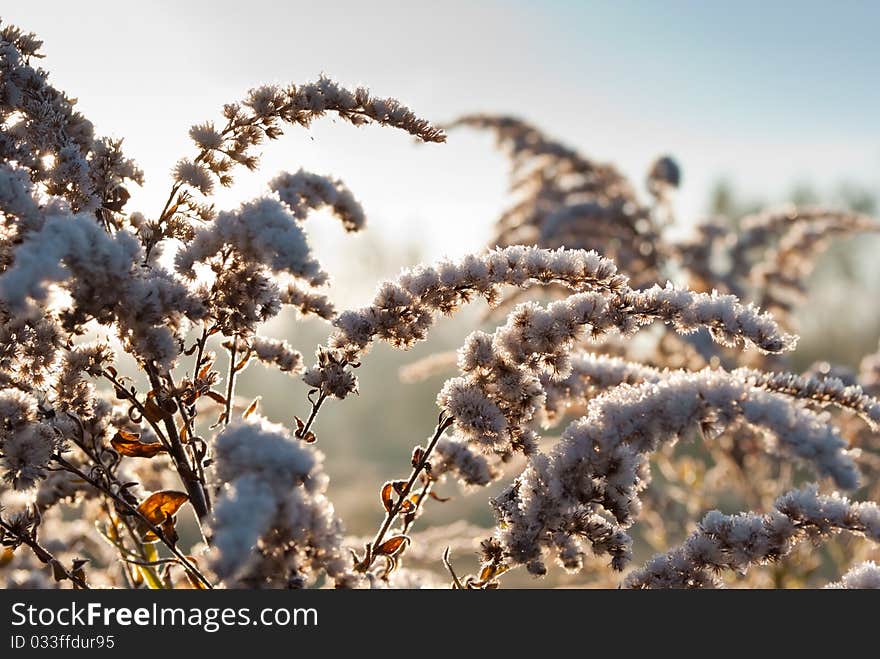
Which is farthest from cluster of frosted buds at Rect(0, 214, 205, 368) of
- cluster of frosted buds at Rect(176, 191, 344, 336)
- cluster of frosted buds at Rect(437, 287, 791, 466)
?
cluster of frosted buds at Rect(437, 287, 791, 466)

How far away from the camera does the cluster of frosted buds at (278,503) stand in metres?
1.19

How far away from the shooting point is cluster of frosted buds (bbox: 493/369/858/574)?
147 cm

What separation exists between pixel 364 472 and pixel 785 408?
23088 mm

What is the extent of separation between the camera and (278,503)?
123 cm

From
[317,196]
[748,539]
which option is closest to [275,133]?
[317,196]

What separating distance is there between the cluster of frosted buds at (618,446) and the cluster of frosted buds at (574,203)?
3428 millimetres

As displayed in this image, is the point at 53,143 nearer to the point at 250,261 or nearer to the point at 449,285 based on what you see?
the point at 250,261

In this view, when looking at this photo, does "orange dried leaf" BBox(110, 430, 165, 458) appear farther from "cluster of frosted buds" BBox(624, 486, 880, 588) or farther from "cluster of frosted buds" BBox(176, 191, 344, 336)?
"cluster of frosted buds" BBox(624, 486, 880, 588)

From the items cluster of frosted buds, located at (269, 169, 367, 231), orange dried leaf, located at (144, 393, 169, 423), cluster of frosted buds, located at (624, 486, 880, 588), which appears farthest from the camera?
cluster of frosted buds, located at (269, 169, 367, 231)

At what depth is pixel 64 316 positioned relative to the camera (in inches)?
57.4

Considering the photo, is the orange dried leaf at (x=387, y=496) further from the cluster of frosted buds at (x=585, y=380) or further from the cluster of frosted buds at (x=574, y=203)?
the cluster of frosted buds at (x=574, y=203)

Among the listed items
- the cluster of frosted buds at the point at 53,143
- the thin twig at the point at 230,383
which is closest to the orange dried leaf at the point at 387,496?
the thin twig at the point at 230,383

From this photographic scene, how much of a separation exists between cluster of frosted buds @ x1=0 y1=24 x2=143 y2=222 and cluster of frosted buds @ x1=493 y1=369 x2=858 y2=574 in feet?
4.16
